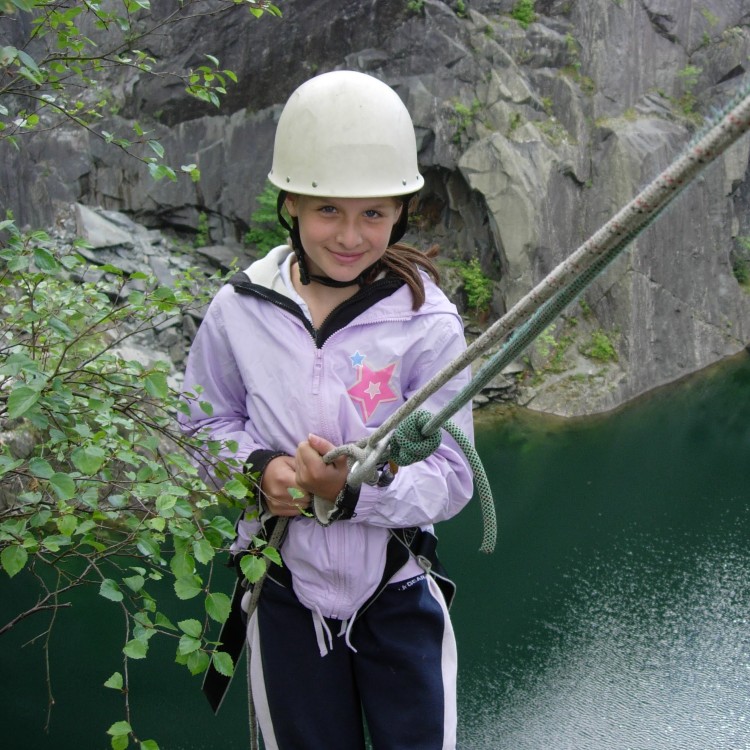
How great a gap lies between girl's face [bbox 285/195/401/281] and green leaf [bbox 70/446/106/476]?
44cm

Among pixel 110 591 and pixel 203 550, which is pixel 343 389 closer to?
pixel 203 550

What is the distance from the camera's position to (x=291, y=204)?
4.23ft

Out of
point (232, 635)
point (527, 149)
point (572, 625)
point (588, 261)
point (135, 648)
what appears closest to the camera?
point (588, 261)

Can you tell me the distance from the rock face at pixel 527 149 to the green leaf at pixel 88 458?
17.4ft

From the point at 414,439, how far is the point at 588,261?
1.29ft

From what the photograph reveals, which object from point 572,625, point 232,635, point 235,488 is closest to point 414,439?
point 235,488

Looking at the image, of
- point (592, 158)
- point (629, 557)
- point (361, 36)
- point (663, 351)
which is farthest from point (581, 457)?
point (361, 36)

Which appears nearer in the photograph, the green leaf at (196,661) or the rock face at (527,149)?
the green leaf at (196,661)

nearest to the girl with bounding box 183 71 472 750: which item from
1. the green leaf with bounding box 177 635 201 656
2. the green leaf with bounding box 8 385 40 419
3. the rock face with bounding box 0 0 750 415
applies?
the green leaf with bounding box 177 635 201 656

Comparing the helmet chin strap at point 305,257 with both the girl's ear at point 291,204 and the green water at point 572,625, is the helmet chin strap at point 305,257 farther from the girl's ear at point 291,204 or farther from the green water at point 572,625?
the green water at point 572,625

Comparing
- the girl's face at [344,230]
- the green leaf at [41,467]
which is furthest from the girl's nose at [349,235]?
the green leaf at [41,467]

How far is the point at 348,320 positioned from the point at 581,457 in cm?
449

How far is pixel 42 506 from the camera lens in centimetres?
130

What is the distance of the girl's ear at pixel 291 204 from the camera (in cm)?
127
